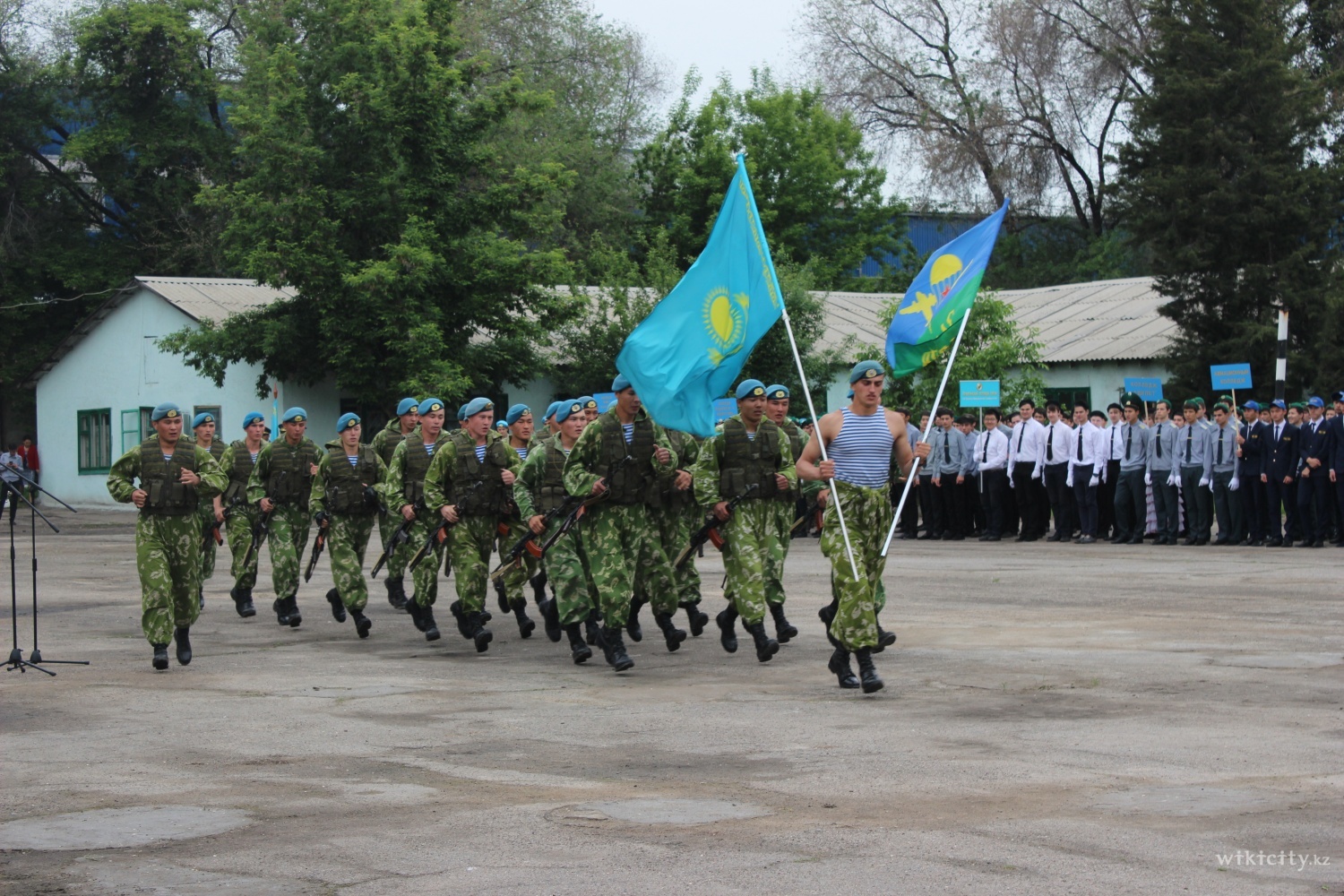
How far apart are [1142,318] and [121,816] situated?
113 ft

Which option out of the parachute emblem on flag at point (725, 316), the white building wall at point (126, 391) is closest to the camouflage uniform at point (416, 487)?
the parachute emblem on flag at point (725, 316)

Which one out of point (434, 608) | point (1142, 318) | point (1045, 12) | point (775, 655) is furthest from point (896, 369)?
point (1045, 12)

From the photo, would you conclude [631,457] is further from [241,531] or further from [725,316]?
[241,531]

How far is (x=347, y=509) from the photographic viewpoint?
1465 cm

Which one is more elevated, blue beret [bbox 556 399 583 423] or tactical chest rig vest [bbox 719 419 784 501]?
blue beret [bbox 556 399 583 423]

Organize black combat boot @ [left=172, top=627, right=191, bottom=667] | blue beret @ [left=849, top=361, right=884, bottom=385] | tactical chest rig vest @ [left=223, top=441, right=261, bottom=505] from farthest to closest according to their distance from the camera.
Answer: tactical chest rig vest @ [left=223, top=441, right=261, bottom=505] → black combat boot @ [left=172, top=627, right=191, bottom=667] → blue beret @ [left=849, top=361, right=884, bottom=385]

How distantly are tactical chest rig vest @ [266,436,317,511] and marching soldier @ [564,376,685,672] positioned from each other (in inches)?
182

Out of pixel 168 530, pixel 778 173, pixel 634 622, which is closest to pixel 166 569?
pixel 168 530

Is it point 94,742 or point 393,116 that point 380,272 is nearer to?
point 393,116

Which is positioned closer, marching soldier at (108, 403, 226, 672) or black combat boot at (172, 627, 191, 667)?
marching soldier at (108, 403, 226, 672)

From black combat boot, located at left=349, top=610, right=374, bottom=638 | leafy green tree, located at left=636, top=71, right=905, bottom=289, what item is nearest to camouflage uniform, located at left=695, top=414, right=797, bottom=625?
black combat boot, located at left=349, top=610, right=374, bottom=638

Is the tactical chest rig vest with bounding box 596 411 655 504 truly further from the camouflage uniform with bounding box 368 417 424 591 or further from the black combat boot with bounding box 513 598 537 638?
the camouflage uniform with bounding box 368 417 424 591

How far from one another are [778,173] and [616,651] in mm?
45560

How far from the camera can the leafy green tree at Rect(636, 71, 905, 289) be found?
5466cm
